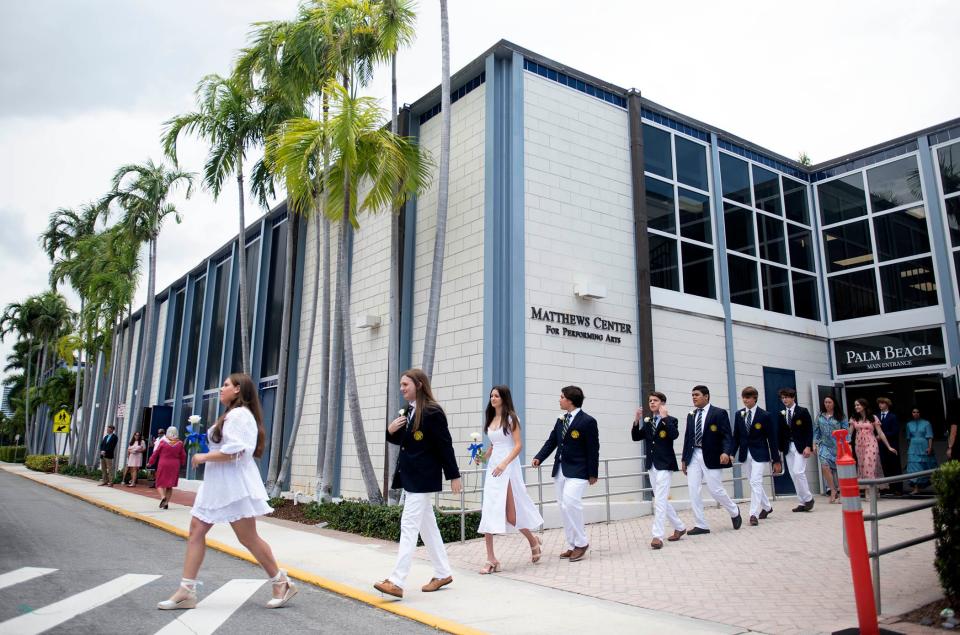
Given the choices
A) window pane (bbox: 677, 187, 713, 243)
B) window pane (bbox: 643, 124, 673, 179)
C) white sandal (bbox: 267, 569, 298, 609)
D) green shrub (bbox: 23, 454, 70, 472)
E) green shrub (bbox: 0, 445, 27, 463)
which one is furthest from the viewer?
green shrub (bbox: 0, 445, 27, 463)

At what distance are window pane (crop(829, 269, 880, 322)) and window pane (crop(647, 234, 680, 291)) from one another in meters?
5.49

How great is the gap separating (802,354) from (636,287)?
5.70 m

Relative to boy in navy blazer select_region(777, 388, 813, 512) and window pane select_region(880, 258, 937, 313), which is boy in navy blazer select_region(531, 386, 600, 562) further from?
window pane select_region(880, 258, 937, 313)

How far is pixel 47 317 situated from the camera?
50.1 m

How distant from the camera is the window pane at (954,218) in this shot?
15.5 meters

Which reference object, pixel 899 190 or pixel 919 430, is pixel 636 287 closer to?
pixel 919 430

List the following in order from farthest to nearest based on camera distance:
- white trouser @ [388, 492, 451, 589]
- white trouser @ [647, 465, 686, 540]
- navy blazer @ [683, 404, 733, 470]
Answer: navy blazer @ [683, 404, 733, 470] < white trouser @ [647, 465, 686, 540] < white trouser @ [388, 492, 451, 589]

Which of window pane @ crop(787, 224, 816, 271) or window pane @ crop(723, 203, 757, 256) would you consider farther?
window pane @ crop(787, 224, 816, 271)

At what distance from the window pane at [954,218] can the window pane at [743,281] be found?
4272 millimetres

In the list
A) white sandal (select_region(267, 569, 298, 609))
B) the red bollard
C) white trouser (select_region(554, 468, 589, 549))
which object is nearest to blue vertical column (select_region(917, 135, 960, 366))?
Answer: white trouser (select_region(554, 468, 589, 549))

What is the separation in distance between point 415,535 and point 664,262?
1026 cm

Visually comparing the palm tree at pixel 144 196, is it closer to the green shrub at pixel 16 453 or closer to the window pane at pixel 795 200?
the window pane at pixel 795 200

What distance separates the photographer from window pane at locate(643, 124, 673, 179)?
14.9m

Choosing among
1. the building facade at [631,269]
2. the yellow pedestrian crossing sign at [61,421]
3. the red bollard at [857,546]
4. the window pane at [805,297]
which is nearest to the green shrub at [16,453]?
the yellow pedestrian crossing sign at [61,421]
